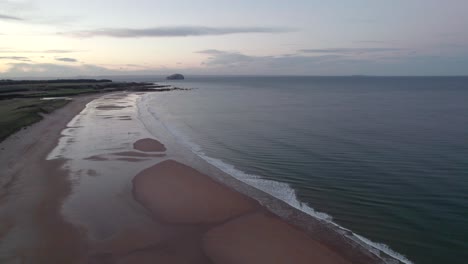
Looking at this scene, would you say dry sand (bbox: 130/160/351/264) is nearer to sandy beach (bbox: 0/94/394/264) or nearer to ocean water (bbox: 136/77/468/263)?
sandy beach (bbox: 0/94/394/264)

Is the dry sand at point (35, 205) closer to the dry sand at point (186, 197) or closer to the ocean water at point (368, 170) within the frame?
the dry sand at point (186, 197)

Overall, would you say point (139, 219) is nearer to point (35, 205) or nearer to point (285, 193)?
point (35, 205)

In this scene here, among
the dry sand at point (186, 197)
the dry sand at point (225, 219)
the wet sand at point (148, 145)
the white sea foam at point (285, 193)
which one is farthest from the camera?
the wet sand at point (148, 145)

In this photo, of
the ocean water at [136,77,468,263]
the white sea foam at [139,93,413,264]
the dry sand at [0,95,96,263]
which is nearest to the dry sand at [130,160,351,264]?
the white sea foam at [139,93,413,264]

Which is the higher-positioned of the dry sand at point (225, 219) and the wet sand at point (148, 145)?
the wet sand at point (148, 145)

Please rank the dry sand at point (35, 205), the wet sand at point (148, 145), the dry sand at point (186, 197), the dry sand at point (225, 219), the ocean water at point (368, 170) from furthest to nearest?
the wet sand at point (148, 145), the dry sand at point (186, 197), the ocean water at point (368, 170), the dry sand at point (35, 205), the dry sand at point (225, 219)

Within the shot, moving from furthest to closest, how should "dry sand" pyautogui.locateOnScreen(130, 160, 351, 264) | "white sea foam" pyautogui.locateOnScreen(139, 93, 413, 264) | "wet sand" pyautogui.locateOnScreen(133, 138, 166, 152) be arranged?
"wet sand" pyautogui.locateOnScreen(133, 138, 166, 152) < "white sea foam" pyautogui.locateOnScreen(139, 93, 413, 264) < "dry sand" pyautogui.locateOnScreen(130, 160, 351, 264)

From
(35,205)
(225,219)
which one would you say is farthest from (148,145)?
(225,219)

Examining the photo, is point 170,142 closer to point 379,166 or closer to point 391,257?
point 379,166

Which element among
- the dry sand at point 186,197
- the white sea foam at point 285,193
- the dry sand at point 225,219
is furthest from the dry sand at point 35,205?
the white sea foam at point 285,193
